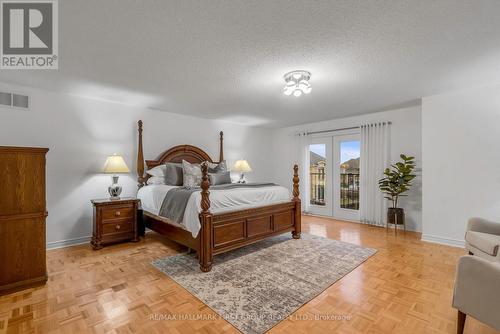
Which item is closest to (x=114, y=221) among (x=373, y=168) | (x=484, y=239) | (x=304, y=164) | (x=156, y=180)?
(x=156, y=180)

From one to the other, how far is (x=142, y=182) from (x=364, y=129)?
4791 mm

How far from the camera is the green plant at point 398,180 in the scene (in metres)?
4.17

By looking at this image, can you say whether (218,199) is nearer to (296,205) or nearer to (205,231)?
(205,231)

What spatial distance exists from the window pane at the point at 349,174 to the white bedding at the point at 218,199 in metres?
2.28

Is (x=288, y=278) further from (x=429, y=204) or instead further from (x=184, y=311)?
(x=429, y=204)

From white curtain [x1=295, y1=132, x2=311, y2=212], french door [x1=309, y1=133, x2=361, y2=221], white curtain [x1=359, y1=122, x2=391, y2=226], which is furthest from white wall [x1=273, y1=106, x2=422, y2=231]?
Result: white curtain [x1=295, y1=132, x2=311, y2=212]

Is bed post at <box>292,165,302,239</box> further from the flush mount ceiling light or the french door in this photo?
the french door

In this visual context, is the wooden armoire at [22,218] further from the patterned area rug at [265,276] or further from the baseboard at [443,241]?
the baseboard at [443,241]

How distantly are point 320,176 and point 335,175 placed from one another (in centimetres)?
46

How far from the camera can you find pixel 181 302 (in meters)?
2.09

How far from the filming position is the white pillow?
167 inches

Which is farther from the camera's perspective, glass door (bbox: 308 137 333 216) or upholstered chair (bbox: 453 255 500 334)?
glass door (bbox: 308 137 333 216)

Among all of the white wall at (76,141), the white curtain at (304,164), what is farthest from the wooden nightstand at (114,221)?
the white curtain at (304,164)

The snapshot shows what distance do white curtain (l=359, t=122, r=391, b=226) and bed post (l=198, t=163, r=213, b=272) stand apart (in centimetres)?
379
